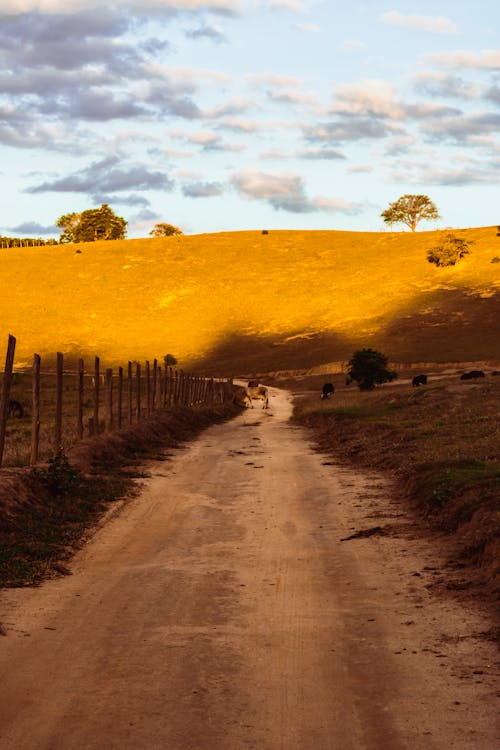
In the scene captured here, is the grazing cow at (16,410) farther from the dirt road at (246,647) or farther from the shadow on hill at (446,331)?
the shadow on hill at (446,331)

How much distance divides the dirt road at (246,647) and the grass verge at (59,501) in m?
0.46

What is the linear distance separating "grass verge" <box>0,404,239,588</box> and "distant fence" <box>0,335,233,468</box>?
2.85 ft

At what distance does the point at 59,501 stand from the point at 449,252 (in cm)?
11801

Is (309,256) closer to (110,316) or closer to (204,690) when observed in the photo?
(110,316)

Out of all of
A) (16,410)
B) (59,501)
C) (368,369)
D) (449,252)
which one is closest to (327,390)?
(368,369)

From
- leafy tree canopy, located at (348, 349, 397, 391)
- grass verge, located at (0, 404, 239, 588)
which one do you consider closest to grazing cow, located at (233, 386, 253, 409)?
leafy tree canopy, located at (348, 349, 397, 391)

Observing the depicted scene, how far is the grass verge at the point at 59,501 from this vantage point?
39.1ft

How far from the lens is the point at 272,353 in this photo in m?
103

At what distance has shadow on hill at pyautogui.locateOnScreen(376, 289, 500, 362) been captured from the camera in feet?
299

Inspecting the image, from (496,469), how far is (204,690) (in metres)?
10.7

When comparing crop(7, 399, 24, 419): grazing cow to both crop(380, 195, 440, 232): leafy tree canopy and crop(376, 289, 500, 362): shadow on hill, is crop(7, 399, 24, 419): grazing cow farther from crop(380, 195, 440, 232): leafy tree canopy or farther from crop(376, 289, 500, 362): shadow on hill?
crop(380, 195, 440, 232): leafy tree canopy

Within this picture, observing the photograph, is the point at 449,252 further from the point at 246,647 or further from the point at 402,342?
the point at 246,647

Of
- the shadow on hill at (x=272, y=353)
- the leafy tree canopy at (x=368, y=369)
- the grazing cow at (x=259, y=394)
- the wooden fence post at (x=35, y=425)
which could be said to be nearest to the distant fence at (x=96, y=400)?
the wooden fence post at (x=35, y=425)

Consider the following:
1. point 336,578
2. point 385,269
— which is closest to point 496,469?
point 336,578
